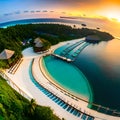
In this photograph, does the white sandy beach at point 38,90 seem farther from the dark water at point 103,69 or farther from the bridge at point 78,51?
the bridge at point 78,51

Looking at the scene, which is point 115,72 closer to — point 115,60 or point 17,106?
point 115,60

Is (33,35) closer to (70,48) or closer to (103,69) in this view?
(70,48)

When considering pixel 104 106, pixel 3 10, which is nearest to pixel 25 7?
pixel 3 10

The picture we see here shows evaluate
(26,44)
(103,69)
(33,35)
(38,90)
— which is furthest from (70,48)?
(38,90)

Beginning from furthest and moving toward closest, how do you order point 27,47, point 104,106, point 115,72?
point 27,47 < point 115,72 < point 104,106

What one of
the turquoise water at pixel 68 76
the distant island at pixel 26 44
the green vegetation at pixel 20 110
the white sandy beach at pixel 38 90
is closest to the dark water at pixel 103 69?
the turquoise water at pixel 68 76
